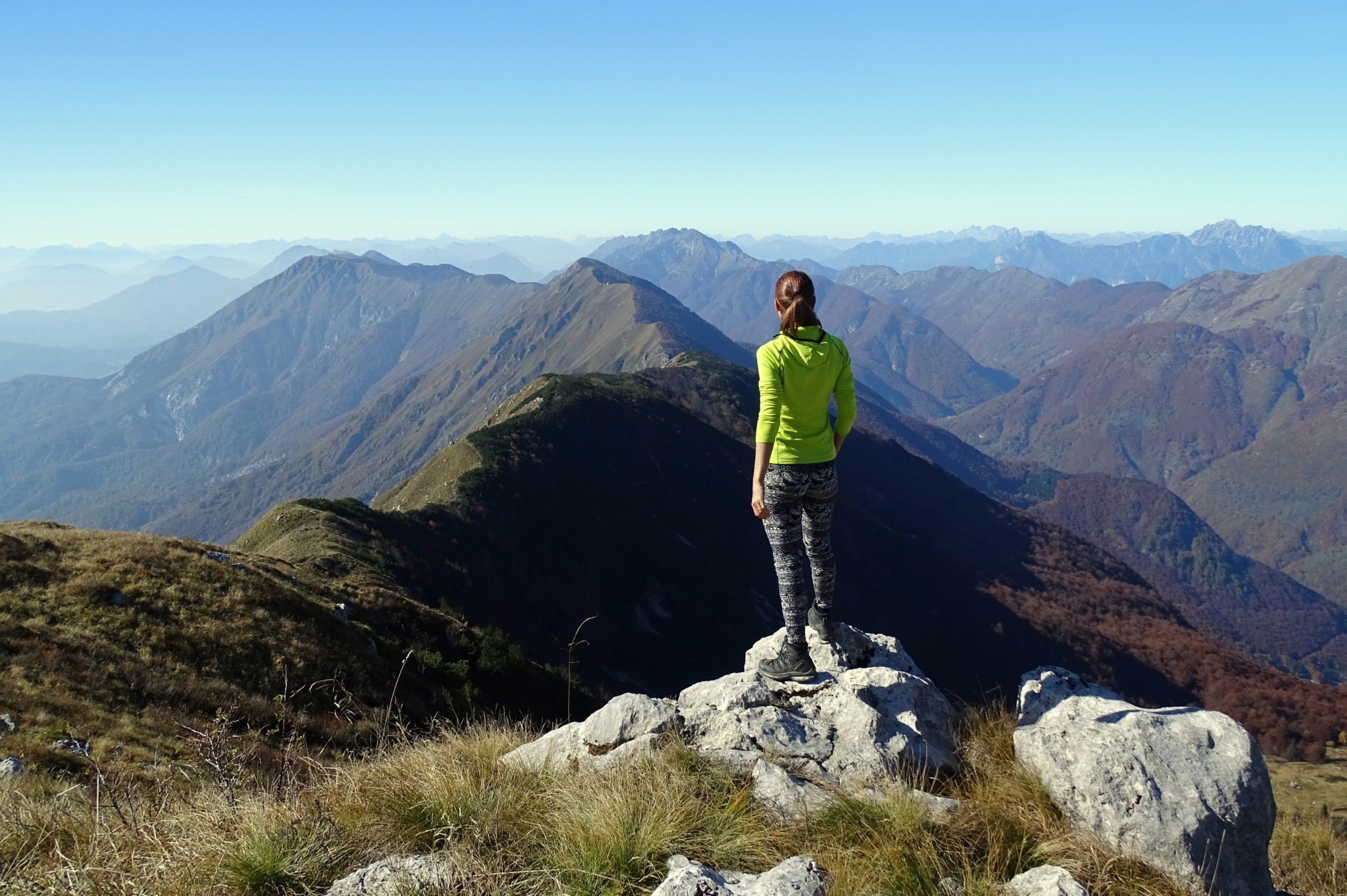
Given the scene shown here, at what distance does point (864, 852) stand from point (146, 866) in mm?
5123

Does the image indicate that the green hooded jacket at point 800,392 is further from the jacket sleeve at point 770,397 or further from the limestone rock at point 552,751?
the limestone rock at point 552,751

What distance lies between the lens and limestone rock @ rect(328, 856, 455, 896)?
478cm

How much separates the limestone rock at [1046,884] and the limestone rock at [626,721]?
381 centimetres

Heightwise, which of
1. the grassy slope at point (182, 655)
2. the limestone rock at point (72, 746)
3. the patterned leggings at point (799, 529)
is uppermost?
the patterned leggings at point (799, 529)

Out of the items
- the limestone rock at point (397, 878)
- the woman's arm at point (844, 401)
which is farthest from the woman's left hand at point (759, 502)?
the limestone rock at point (397, 878)

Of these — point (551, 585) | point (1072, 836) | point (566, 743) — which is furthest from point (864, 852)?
point (551, 585)

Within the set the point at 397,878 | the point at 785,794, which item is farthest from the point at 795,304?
the point at 397,878

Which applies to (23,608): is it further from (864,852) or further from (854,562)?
(854,562)

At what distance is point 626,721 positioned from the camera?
8.07 metres

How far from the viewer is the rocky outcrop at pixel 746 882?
4812 millimetres

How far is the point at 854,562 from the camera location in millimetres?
122500

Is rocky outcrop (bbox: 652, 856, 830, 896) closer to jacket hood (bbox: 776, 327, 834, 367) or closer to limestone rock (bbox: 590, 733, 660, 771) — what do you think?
limestone rock (bbox: 590, 733, 660, 771)

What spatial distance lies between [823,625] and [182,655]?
17150mm

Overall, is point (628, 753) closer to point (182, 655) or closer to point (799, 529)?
point (799, 529)
